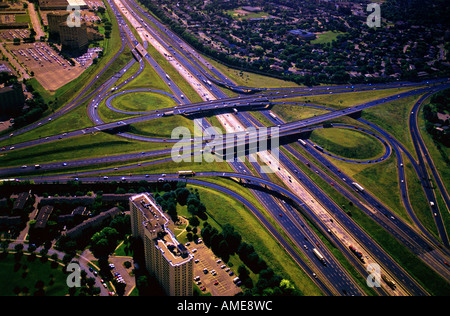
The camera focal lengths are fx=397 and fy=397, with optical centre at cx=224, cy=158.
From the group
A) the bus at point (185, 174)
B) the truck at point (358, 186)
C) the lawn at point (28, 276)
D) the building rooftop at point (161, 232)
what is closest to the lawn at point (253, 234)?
the bus at point (185, 174)

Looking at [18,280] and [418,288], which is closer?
[18,280]

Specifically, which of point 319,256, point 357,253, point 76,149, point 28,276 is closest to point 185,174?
point 76,149

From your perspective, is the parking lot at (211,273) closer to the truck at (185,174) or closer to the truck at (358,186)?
the truck at (185,174)

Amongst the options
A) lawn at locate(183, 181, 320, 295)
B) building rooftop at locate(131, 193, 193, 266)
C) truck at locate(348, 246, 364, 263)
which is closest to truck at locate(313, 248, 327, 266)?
lawn at locate(183, 181, 320, 295)
